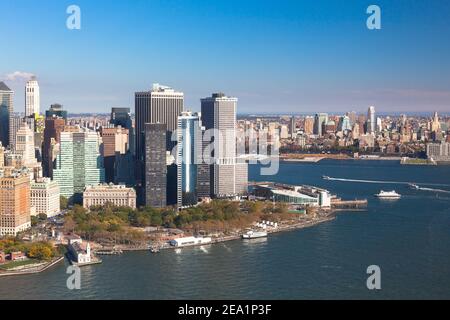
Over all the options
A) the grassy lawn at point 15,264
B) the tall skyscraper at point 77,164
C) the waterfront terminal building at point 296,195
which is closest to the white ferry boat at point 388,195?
the waterfront terminal building at point 296,195

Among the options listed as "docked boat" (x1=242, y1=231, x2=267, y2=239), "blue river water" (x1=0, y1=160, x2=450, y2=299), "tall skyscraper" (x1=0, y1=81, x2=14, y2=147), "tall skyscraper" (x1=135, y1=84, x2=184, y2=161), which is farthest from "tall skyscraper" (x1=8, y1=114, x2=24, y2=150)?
"blue river water" (x1=0, y1=160, x2=450, y2=299)

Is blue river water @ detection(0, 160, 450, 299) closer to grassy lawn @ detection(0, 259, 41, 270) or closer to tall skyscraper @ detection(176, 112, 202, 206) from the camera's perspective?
grassy lawn @ detection(0, 259, 41, 270)

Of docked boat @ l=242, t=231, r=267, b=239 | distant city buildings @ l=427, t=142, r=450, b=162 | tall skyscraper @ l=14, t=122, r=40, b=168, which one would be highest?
tall skyscraper @ l=14, t=122, r=40, b=168

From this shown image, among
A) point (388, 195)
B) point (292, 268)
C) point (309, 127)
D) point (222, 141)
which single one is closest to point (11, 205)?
point (292, 268)

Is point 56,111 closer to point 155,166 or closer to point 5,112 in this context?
point 5,112

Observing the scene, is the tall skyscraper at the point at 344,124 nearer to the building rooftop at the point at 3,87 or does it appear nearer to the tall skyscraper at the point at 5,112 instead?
the building rooftop at the point at 3,87

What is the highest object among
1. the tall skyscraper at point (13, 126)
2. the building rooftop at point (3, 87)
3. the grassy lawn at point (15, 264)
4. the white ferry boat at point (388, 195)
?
the building rooftop at point (3, 87)

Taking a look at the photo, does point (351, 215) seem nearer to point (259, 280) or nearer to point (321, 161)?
point (259, 280)
